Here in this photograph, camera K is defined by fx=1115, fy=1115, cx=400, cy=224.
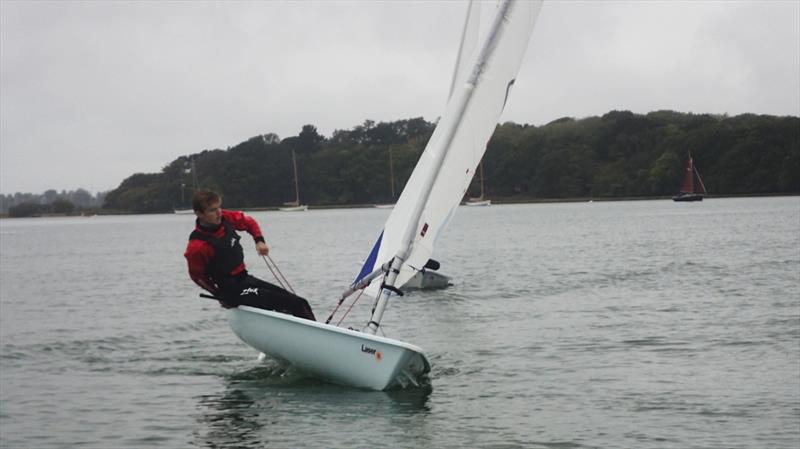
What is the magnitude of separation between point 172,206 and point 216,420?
171m

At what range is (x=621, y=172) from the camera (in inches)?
5492

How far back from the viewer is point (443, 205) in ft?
39.9

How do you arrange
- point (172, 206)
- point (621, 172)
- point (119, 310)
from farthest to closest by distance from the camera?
point (172, 206) < point (621, 172) < point (119, 310)

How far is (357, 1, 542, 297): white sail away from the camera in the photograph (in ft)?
38.5

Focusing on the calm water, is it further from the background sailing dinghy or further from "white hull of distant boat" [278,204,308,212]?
"white hull of distant boat" [278,204,308,212]

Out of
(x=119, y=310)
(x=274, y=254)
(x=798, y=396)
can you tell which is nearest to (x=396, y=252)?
(x=798, y=396)

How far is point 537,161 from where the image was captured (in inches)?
5689

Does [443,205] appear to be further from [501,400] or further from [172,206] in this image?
[172,206]

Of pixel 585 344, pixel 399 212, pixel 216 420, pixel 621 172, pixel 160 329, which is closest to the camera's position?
pixel 216 420

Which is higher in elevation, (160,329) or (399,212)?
(399,212)

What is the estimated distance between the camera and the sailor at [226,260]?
1130 centimetres

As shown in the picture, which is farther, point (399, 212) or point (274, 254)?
point (274, 254)

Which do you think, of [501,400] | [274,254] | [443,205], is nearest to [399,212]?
[443,205]

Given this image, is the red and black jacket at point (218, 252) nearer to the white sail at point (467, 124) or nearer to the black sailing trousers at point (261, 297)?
the black sailing trousers at point (261, 297)
